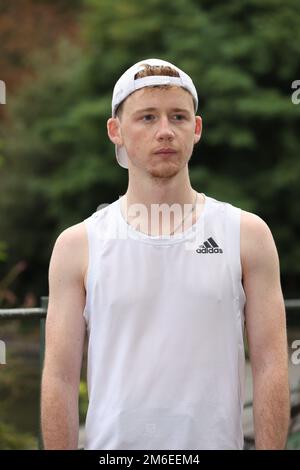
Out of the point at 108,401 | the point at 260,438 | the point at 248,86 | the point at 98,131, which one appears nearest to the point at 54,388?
the point at 108,401

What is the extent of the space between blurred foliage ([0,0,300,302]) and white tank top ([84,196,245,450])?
22096 millimetres

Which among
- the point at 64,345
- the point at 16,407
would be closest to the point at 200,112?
the point at 16,407

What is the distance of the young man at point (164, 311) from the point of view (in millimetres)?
2627

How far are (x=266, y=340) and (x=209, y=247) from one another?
11.1 inches

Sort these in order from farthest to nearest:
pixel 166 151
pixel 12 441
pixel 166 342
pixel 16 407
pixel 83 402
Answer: pixel 16 407 < pixel 83 402 < pixel 12 441 < pixel 166 151 < pixel 166 342

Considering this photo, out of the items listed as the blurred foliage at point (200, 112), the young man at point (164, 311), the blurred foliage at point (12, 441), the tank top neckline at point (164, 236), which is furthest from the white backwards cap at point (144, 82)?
the blurred foliage at point (200, 112)

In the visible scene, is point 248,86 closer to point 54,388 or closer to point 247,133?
point 247,133

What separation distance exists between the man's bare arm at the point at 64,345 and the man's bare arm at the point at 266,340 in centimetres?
44

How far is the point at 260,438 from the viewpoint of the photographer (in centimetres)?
267

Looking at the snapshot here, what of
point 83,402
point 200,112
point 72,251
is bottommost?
point 83,402

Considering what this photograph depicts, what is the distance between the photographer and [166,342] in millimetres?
2633

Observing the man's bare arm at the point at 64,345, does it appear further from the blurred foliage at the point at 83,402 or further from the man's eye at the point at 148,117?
the blurred foliage at the point at 83,402

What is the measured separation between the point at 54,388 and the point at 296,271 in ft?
78.9

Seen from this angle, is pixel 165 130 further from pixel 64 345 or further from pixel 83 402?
pixel 83 402
